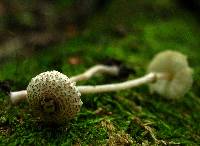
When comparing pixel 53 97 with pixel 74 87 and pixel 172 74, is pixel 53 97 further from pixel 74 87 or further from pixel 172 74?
pixel 172 74

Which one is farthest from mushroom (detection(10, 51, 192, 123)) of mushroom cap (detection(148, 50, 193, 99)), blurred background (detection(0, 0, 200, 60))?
blurred background (detection(0, 0, 200, 60))

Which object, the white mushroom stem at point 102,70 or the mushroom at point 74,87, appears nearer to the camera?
the mushroom at point 74,87

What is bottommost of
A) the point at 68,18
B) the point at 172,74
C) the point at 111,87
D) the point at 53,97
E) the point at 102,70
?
the point at 53,97

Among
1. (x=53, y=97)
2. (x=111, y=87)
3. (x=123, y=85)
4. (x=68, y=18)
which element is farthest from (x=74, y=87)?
(x=68, y=18)

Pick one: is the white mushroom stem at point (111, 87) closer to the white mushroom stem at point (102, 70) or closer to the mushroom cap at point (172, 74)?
the mushroom cap at point (172, 74)

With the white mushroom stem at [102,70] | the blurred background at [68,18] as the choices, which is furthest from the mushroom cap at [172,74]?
the blurred background at [68,18]

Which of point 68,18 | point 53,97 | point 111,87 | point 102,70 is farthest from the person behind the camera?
point 68,18
